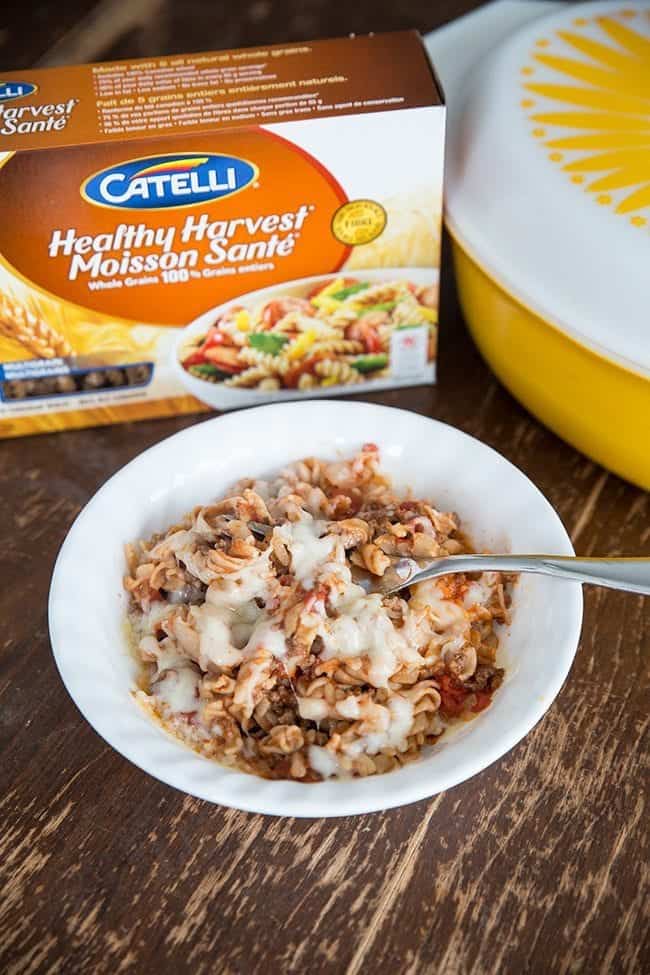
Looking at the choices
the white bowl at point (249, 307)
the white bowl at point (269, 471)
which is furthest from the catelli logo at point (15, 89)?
the white bowl at point (269, 471)

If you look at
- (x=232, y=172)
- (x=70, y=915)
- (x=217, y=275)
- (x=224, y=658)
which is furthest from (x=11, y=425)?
(x=70, y=915)

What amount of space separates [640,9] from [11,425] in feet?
3.32

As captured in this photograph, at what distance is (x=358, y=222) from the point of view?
128 cm

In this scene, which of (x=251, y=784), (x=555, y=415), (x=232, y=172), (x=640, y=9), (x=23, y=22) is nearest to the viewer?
(x=251, y=784)

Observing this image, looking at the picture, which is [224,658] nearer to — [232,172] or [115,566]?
[115,566]

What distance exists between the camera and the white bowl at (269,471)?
890 mm

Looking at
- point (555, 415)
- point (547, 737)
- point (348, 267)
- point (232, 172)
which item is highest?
point (232, 172)

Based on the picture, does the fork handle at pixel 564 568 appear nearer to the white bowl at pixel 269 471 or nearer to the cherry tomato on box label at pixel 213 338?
the white bowl at pixel 269 471

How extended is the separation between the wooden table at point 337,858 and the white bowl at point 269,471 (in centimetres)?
10

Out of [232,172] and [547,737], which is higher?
[232,172]

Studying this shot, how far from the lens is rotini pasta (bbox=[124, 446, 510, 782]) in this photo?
0.98m

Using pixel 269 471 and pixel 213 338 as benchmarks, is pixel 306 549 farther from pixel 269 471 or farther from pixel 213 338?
pixel 213 338

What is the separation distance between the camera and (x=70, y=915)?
94 centimetres

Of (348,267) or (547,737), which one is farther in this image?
(348,267)
